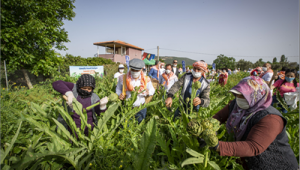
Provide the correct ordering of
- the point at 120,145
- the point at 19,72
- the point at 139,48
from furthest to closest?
the point at 139,48 → the point at 19,72 → the point at 120,145

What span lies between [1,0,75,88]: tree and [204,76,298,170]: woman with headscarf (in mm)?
7592

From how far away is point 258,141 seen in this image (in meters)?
1.07

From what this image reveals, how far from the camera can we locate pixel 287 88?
3.87m

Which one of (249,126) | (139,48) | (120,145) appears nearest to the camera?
(249,126)

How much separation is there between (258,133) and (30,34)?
7.98 m

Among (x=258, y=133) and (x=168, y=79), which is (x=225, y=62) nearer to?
(x=168, y=79)

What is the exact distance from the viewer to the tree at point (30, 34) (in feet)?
19.2

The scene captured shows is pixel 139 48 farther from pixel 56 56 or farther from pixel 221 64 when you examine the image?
pixel 221 64

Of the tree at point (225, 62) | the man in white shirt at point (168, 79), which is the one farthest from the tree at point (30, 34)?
the tree at point (225, 62)

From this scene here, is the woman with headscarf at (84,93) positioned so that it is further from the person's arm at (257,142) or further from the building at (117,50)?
the building at (117,50)

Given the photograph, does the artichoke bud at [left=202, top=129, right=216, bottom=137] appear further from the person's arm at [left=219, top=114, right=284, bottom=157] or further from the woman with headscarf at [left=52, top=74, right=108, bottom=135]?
the woman with headscarf at [left=52, top=74, right=108, bottom=135]

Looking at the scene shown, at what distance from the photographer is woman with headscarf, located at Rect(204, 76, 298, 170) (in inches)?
42.2

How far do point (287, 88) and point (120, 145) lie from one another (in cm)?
457

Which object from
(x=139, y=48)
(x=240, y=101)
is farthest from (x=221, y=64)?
(x=240, y=101)
